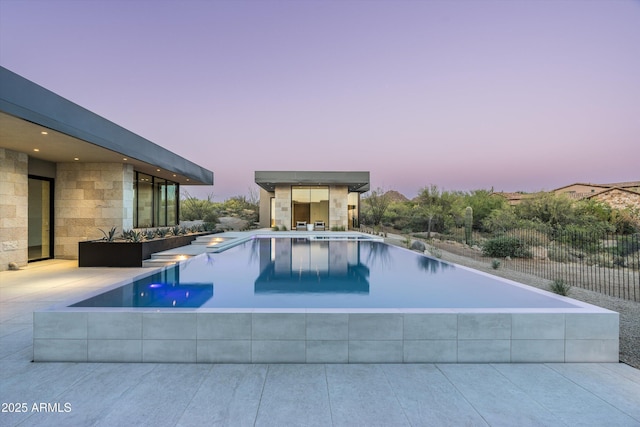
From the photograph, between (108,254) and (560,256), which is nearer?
(108,254)

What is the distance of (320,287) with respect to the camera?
5121 millimetres

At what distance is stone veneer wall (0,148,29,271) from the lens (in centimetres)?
796

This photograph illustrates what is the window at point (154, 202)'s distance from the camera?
12383mm

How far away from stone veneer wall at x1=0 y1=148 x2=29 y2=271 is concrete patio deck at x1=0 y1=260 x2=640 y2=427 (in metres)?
6.85

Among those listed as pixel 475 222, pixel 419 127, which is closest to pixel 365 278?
pixel 419 127

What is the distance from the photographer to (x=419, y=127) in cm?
2084

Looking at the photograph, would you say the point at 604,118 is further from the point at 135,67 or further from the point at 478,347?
the point at 135,67

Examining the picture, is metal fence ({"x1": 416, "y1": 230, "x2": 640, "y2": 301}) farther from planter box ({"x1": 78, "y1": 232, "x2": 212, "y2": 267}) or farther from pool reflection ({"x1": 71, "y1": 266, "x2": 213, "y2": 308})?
planter box ({"x1": 78, "y1": 232, "x2": 212, "y2": 267})

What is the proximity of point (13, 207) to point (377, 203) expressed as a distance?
855 inches

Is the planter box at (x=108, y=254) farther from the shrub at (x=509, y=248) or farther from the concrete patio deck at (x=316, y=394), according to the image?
the shrub at (x=509, y=248)

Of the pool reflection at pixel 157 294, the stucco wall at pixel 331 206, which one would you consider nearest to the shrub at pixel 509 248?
the stucco wall at pixel 331 206

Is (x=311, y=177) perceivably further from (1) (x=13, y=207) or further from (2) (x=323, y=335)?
(2) (x=323, y=335)

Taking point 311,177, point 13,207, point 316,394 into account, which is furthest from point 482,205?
point 13,207

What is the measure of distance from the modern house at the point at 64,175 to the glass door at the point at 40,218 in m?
0.02
